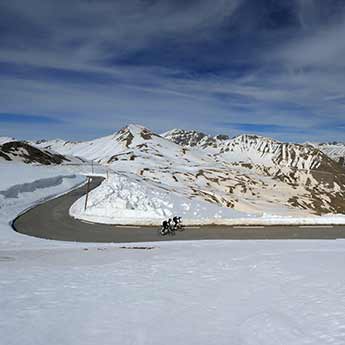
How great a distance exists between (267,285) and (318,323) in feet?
11.0

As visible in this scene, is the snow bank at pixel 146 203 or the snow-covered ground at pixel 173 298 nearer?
the snow-covered ground at pixel 173 298

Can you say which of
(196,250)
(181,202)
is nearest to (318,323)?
(196,250)

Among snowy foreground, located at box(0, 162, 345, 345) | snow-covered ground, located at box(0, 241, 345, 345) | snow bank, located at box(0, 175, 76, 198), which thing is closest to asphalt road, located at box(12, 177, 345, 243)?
snowy foreground, located at box(0, 162, 345, 345)

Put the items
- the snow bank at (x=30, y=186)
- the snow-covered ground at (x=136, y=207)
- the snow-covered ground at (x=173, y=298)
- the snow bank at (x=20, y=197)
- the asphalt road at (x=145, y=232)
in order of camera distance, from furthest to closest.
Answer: the snow bank at (x=30, y=186) < the snow-covered ground at (x=136, y=207) < the asphalt road at (x=145, y=232) < the snow bank at (x=20, y=197) < the snow-covered ground at (x=173, y=298)

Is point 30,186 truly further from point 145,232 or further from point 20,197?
point 145,232

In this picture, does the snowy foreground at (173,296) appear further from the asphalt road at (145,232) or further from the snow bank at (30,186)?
the snow bank at (30,186)

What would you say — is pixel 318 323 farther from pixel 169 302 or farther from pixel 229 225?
pixel 229 225

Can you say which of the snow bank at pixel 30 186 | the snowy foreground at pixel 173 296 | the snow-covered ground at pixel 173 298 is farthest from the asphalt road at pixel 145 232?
the snow bank at pixel 30 186

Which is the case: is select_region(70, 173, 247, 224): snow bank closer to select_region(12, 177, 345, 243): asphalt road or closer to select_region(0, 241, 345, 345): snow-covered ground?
select_region(12, 177, 345, 243): asphalt road

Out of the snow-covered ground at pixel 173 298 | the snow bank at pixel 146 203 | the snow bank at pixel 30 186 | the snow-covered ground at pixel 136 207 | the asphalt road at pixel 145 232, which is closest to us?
the snow-covered ground at pixel 173 298

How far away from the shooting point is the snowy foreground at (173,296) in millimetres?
7223

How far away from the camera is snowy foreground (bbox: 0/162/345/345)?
722cm

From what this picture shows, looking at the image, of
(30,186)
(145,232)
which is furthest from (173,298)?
(30,186)

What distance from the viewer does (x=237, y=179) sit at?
145 m
